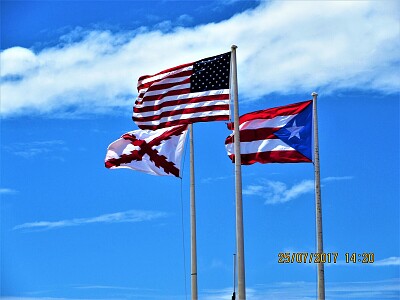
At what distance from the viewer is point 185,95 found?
32281 mm

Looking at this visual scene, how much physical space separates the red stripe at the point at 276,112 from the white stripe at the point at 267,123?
14 centimetres

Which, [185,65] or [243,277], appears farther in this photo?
[185,65]

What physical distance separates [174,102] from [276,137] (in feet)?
14.2

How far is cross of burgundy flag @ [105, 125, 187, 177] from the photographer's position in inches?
1372

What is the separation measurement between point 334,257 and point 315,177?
3.19m

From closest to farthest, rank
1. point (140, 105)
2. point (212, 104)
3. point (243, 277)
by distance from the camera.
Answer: point (243, 277), point (212, 104), point (140, 105)

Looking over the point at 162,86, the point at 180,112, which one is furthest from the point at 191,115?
the point at 162,86

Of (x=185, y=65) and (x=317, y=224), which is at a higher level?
(x=185, y=65)

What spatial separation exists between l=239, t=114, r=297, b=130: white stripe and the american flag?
1.93 metres

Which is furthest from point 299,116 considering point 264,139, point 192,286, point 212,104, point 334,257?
point 192,286

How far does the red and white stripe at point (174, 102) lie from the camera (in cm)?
3129

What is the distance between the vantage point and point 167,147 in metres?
34.8

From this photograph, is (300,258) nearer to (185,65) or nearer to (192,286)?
(192,286)

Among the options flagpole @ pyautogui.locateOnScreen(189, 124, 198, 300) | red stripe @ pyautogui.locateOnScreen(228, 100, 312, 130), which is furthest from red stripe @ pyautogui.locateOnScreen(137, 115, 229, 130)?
flagpole @ pyautogui.locateOnScreen(189, 124, 198, 300)
